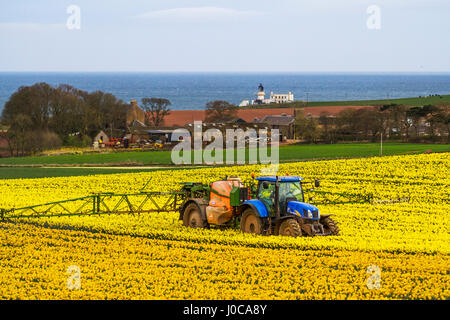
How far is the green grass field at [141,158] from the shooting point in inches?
2530

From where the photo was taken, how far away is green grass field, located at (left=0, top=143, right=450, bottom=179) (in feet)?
211

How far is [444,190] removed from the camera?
43562mm

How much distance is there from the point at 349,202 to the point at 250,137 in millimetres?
55967

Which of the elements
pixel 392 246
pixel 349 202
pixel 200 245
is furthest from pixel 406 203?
pixel 200 245

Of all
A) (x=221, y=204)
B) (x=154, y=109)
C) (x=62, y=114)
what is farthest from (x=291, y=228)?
(x=154, y=109)

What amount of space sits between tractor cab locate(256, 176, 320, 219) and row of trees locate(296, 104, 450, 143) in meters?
59.7

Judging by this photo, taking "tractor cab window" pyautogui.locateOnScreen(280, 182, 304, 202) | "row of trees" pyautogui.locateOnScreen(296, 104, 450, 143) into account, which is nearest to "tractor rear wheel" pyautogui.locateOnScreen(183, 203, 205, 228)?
"tractor cab window" pyautogui.locateOnScreen(280, 182, 304, 202)

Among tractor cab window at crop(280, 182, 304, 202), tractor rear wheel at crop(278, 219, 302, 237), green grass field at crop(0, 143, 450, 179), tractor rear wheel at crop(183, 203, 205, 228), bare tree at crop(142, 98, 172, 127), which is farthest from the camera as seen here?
bare tree at crop(142, 98, 172, 127)

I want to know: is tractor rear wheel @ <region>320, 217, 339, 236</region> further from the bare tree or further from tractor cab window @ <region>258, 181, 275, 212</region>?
the bare tree

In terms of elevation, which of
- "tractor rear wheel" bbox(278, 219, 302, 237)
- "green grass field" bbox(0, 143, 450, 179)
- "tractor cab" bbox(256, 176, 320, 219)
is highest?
"tractor cab" bbox(256, 176, 320, 219)

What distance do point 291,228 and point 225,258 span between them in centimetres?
364

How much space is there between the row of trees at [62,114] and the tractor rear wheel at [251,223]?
71.6 m

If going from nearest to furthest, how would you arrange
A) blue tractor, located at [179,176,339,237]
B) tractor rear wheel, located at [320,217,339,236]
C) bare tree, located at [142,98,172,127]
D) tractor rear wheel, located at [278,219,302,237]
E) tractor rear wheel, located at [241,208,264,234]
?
tractor rear wheel, located at [278,219,302,237]
blue tractor, located at [179,176,339,237]
tractor rear wheel, located at [241,208,264,234]
tractor rear wheel, located at [320,217,339,236]
bare tree, located at [142,98,172,127]

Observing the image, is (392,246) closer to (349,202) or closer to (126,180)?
(349,202)
